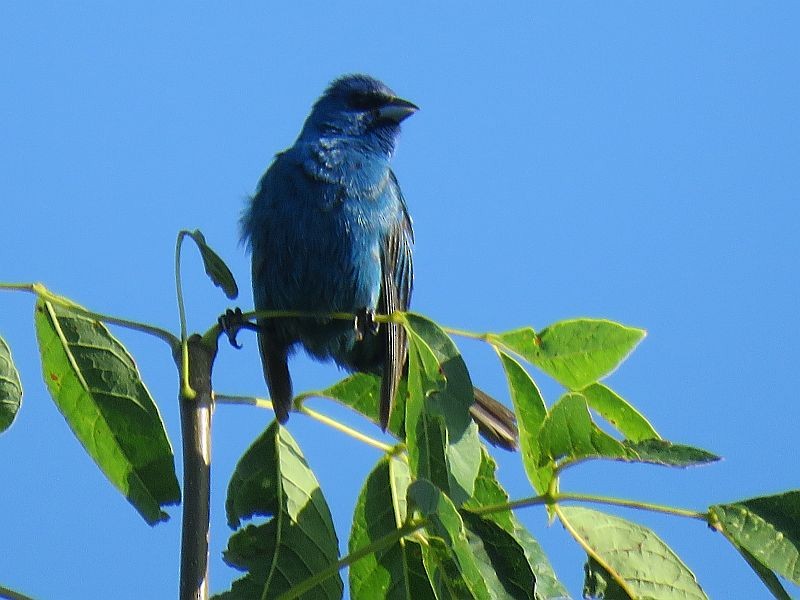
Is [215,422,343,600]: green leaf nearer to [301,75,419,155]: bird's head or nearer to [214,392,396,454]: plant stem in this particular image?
[214,392,396,454]: plant stem

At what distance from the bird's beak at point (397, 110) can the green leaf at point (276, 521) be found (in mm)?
2768

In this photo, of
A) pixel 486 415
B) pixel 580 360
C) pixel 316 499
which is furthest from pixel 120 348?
pixel 486 415

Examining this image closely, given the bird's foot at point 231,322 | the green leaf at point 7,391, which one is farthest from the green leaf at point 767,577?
the green leaf at point 7,391

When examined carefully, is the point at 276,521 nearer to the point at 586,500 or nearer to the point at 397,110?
the point at 586,500

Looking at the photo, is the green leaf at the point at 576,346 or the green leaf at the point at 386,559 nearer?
the green leaf at the point at 576,346

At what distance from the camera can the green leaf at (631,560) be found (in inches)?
95.0

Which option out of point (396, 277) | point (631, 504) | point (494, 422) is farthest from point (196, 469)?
point (396, 277)

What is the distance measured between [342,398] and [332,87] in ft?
9.22

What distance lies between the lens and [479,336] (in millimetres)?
2521

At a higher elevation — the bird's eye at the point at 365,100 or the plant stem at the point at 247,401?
the bird's eye at the point at 365,100

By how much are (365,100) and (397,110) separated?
183mm

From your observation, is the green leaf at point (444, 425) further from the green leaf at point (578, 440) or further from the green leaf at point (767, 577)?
the green leaf at point (767, 577)

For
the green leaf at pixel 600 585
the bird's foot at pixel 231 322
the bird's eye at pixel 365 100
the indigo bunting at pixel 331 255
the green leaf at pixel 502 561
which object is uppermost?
the bird's eye at pixel 365 100

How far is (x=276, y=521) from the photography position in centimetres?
270
